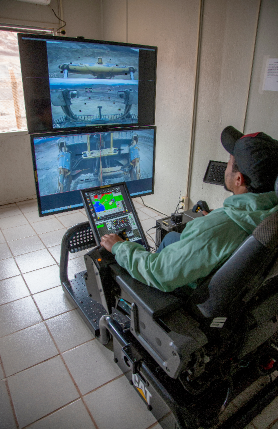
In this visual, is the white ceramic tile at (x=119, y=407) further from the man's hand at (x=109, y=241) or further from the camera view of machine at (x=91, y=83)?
the camera view of machine at (x=91, y=83)

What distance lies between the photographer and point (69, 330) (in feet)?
6.50

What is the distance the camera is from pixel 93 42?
167 centimetres

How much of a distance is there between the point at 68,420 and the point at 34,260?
1587 millimetres

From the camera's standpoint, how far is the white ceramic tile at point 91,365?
1.64 metres

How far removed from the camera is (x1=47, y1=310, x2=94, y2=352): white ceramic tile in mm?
1887

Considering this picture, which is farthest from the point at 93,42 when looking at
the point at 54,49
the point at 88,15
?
the point at 88,15

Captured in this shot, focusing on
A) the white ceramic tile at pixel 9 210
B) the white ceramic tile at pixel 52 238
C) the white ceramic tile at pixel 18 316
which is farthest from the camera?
the white ceramic tile at pixel 9 210

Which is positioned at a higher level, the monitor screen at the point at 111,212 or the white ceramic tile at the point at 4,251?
the monitor screen at the point at 111,212

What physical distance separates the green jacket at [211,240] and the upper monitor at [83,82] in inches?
40.5

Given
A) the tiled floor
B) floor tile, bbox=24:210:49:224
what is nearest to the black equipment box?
the tiled floor

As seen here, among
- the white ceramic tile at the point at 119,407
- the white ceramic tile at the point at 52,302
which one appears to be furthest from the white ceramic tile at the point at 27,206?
the white ceramic tile at the point at 119,407

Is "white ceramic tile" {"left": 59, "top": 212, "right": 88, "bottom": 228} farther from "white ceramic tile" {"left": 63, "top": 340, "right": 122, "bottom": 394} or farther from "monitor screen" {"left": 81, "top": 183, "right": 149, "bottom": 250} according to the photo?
"white ceramic tile" {"left": 63, "top": 340, "right": 122, "bottom": 394}

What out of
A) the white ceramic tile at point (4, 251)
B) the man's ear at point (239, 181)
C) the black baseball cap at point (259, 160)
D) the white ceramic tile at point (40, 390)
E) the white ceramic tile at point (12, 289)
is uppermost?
the black baseball cap at point (259, 160)

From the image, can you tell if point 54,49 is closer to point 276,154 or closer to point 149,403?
point 276,154
